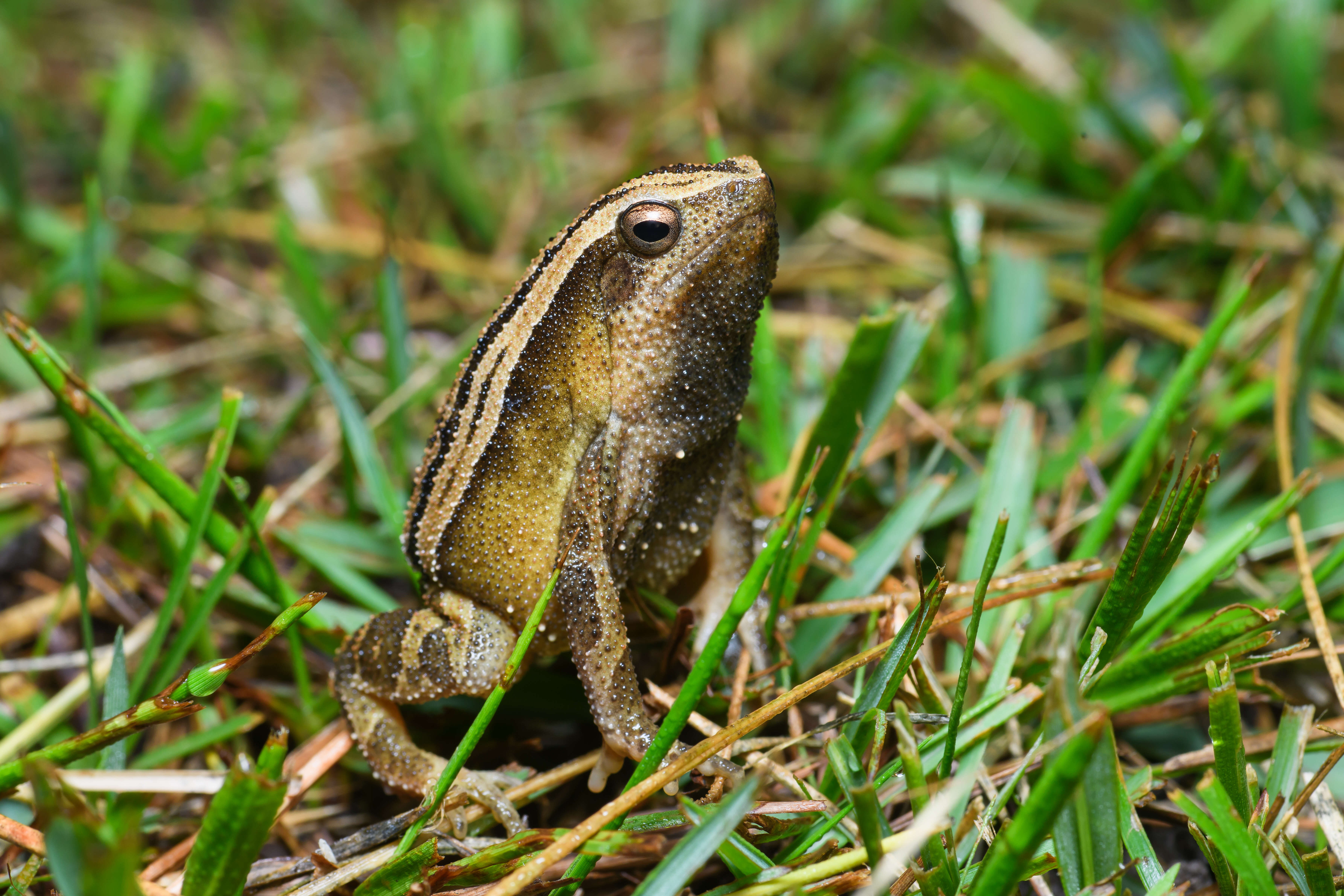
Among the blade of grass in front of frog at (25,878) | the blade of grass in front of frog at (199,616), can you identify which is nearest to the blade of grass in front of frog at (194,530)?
the blade of grass in front of frog at (199,616)

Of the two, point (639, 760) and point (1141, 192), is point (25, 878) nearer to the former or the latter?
point (639, 760)

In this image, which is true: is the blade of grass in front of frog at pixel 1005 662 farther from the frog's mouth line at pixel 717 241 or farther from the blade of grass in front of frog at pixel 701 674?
the frog's mouth line at pixel 717 241

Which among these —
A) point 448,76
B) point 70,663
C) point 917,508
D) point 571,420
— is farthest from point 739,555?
point 448,76

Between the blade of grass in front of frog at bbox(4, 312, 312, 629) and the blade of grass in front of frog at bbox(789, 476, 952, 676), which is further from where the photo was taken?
the blade of grass in front of frog at bbox(789, 476, 952, 676)

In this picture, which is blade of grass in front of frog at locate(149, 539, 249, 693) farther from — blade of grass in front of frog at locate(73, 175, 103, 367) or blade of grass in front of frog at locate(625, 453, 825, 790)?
blade of grass in front of frog at locate(73, 175, 103, 367)

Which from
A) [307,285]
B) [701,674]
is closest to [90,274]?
[307,285]

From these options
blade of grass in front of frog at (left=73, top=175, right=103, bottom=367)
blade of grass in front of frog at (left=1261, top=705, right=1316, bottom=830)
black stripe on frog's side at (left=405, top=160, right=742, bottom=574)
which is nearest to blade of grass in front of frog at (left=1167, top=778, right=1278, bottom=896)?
blade of grass in front of frog at (left=1261, top=705, right=1316, bottom=830)
